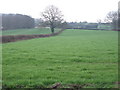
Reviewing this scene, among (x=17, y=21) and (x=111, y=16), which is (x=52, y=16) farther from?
(x=111, y=16)

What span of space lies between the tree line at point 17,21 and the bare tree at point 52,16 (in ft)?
47.0

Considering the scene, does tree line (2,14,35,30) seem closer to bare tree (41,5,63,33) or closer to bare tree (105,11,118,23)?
bare tree (41,5,63,33)

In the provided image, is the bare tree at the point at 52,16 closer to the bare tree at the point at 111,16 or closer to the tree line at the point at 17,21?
the tree line at the point at 17,21

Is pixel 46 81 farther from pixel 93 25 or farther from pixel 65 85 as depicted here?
pixel 93 25

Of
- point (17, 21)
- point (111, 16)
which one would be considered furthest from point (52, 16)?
point (111, 16)

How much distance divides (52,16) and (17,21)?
19.1m

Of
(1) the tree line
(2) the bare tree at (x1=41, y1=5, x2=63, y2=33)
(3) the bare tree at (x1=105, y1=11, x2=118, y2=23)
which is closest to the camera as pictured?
(2) the bare tree at (x1=41, y1=5, x2=63, y2=33)

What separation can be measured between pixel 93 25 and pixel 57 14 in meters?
48.3

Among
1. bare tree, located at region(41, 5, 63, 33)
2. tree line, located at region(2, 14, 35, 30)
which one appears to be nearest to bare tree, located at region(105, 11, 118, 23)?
bare tree, located at region(41, 5, 63, 33)

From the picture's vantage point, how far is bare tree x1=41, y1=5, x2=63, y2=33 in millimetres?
54750

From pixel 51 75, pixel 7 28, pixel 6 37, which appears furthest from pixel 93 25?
pixel 51 75

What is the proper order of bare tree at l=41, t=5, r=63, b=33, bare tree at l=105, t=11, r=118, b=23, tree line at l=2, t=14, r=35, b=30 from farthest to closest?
bare tree at l=105, t=11, r=118, b=23
tree line at l=2, t=14, r=35, b=30
bare tree at l=41, t=5, r=63, b=33

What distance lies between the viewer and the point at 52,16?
54.8 metres

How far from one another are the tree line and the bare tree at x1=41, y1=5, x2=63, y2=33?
47.0ft
